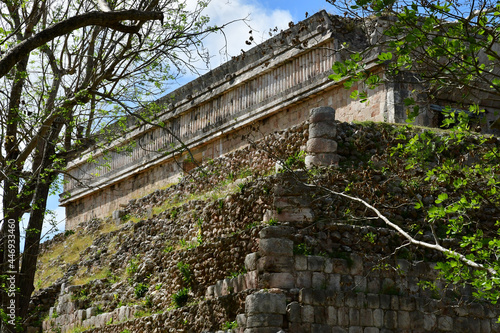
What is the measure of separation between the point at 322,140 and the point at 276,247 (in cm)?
198

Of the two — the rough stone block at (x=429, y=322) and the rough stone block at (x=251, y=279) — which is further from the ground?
the rough stone block at (x=251, y=279)

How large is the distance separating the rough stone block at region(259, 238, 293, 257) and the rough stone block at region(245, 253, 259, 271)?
12 cm

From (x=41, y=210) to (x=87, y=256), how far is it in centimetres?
510

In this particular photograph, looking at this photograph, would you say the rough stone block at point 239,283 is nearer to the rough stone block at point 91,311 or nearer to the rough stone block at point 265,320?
the rough stone block at point 265,320

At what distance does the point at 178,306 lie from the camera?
39.4 ft

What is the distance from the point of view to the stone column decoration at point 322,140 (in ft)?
37.3

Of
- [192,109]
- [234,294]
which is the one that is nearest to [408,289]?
[234,294]

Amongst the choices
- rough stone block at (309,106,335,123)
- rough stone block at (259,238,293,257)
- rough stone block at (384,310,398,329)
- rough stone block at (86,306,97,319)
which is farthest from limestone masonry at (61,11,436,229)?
rough stone block at (384,310,398,329)

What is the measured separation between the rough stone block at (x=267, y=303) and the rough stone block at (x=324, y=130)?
265 centimetres

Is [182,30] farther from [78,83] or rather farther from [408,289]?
[408,289]

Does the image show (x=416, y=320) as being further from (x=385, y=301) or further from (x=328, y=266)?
(x=328, y=266)

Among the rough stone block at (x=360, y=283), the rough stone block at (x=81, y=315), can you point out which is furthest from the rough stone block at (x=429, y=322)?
the rough stone block at (x=81, y=315)

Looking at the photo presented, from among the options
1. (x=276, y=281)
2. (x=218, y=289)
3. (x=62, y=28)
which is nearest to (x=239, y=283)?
(x=218, y=289)

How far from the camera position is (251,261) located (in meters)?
10.5
